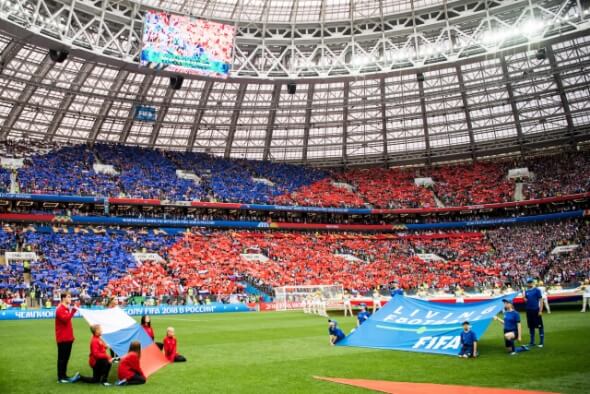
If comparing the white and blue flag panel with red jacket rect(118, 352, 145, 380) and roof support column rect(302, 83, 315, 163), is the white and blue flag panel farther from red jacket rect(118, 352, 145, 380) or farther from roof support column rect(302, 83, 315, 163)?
roof support column rect(302, 83, 315, 163)

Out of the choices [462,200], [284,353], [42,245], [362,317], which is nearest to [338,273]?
[462,200]

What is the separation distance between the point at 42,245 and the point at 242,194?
22.8 m

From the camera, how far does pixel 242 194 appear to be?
204 ft

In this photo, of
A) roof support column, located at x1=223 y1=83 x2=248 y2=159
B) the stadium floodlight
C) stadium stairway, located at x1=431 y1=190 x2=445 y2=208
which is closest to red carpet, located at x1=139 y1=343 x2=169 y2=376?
the stadium floodlight

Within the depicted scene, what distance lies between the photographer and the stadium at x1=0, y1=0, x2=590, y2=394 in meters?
28.4

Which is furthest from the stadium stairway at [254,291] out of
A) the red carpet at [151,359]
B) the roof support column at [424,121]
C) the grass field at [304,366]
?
the red carpet at [151,359]

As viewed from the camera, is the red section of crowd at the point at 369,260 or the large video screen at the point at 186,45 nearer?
the large video screen at the point at 186,45

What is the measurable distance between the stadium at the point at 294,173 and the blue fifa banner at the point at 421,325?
0.08 m

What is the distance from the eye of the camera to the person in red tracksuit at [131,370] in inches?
445

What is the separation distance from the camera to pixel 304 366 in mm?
13391

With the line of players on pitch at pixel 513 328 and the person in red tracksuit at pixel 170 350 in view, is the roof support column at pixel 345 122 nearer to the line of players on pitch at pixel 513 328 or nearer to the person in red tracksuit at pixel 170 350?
the line of players on pitch at pixel 513 328

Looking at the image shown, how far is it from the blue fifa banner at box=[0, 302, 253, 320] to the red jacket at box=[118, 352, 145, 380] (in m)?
26.1

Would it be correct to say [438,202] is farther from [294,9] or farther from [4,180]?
[4,180]

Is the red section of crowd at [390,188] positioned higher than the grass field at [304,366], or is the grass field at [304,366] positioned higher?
the red section of crowd at [390,188]
